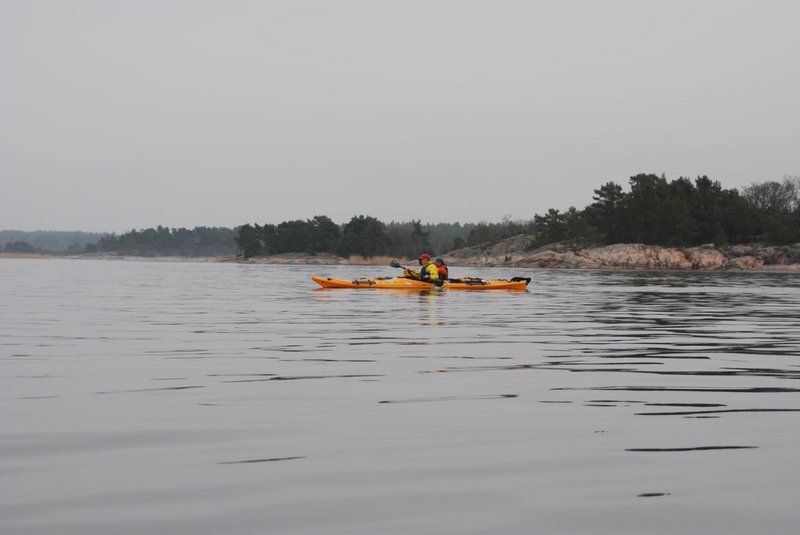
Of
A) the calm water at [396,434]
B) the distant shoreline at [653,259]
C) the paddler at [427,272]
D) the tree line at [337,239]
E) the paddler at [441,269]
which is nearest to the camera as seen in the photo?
the calm water at [396,434]

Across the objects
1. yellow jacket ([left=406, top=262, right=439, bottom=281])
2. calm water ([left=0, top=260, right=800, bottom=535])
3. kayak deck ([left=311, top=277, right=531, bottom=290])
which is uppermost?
yellow jacket ([left=406, top=262, right=439, bottom=281])

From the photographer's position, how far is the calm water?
5738 mm

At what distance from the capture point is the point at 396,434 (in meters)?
8.27

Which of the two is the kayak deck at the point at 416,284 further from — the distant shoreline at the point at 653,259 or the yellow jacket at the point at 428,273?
the distant shoreline at the point at 653,259

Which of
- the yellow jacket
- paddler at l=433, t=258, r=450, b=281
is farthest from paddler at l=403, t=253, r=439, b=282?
paddler at l=433, t=258, r=450, b=281

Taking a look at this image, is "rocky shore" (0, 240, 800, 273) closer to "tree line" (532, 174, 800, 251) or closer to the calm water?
"tree line" (532, 174, 800, 251)

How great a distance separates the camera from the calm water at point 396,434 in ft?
18.8

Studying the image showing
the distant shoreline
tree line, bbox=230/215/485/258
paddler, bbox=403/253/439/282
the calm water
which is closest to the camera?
the calm water

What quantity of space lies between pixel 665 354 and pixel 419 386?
5.81m

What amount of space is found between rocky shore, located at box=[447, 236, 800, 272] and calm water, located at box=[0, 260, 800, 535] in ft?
318

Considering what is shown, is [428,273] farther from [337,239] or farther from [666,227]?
[337,239]

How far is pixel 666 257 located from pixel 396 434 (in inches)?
4329

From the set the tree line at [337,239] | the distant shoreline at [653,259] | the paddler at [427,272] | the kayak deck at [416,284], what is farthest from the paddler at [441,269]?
the tree line at [337,239]

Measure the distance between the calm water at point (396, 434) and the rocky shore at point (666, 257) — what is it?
9697cm
